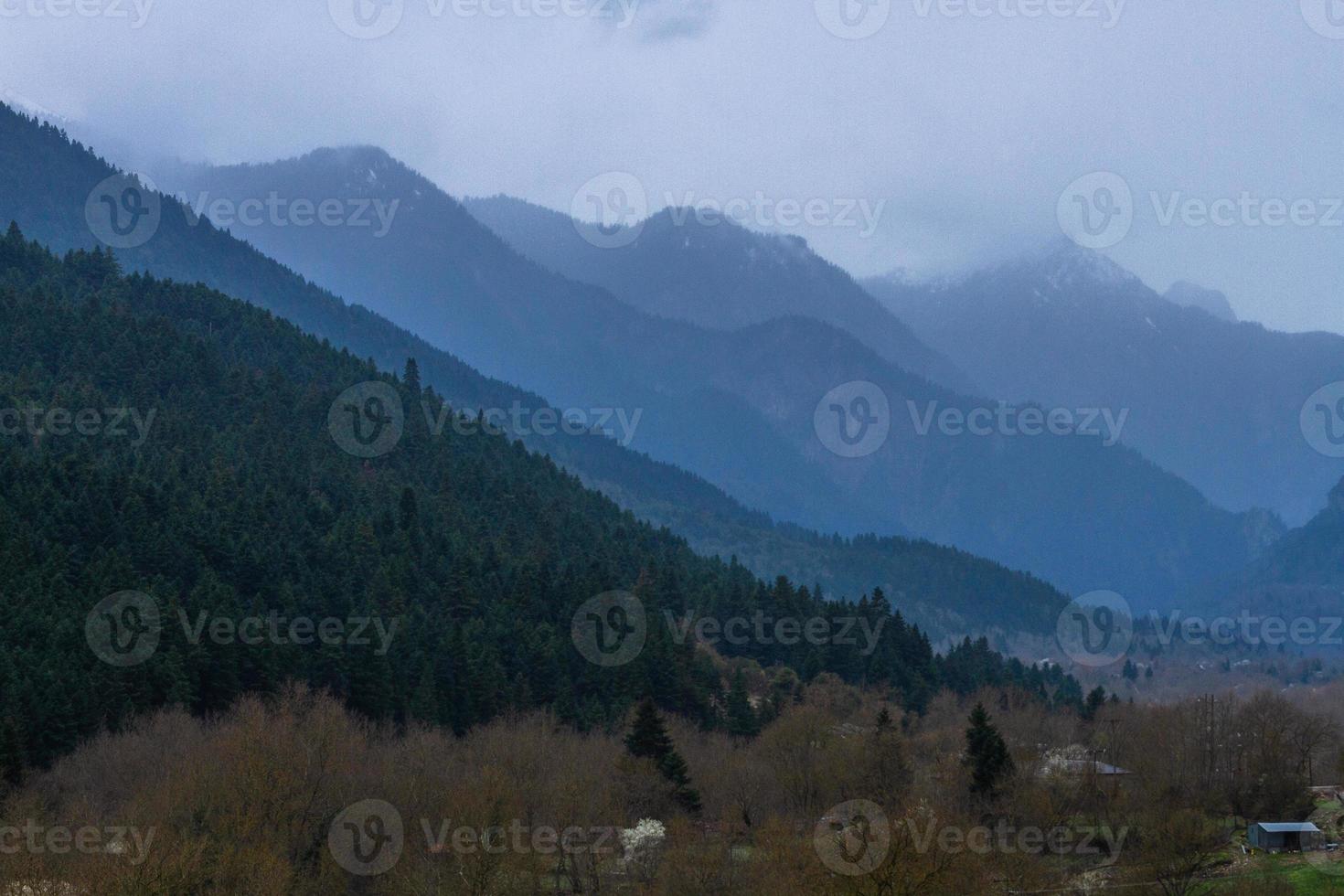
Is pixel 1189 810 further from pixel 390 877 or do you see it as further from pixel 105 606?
pixel 105 606

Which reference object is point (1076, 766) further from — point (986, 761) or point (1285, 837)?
point (1285, 837)

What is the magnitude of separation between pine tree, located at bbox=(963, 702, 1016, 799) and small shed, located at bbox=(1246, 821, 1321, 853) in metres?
16.4

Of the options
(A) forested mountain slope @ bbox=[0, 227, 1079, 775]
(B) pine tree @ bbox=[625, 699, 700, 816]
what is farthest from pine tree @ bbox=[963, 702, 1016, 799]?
(A) forested mountain slope @ bbox=[0, 227, 1079, 775]

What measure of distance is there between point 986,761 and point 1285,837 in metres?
20.2

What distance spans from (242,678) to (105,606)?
1175cm

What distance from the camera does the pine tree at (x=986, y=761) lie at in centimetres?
8138

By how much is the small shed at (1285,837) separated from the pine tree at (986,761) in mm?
16436

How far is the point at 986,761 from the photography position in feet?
268

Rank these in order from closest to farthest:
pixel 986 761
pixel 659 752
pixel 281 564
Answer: pixel 986 761
pixel 659 752
pixel 281 564

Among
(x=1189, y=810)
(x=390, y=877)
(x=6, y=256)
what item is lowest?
(x=390, y=877)

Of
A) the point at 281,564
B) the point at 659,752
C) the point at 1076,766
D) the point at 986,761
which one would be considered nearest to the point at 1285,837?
the point at 1076,766

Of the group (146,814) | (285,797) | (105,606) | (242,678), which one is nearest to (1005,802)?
(285,797)

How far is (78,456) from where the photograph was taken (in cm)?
12219

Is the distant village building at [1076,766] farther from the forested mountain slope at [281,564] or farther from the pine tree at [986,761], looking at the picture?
the forested mountain slope at [281,564]
